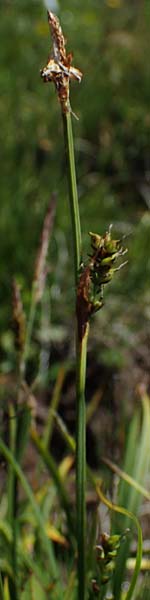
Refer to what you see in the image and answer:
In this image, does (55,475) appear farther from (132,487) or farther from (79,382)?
(79,382)

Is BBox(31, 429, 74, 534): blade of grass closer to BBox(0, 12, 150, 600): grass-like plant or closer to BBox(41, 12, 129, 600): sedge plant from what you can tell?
BBox(0, 12, 150, 600): grass-like plant

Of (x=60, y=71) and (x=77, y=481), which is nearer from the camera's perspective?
(x=60, y=71)

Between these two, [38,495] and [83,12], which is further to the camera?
→ [83,12]

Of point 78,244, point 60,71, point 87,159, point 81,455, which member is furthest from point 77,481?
point 87,159

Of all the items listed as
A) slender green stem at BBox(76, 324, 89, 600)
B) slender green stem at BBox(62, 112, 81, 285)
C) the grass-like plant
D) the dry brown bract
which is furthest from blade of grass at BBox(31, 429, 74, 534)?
the dry brown bract

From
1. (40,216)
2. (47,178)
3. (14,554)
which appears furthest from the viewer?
(47,178)

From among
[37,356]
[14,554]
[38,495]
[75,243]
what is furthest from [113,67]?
[75,243]

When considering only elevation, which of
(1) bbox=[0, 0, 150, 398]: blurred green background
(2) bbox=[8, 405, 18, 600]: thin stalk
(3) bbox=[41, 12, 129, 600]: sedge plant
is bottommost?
(2) bbox=[8, 405, 18, 600]: thin stalk

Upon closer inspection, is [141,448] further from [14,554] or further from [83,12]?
[83,12]
